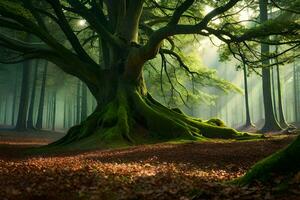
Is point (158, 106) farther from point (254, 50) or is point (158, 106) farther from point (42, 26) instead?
point (42, 26)

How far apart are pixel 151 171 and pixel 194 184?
2.19m

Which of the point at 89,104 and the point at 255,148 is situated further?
the point at 89,104

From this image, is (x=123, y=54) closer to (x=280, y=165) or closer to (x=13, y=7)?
(x=13, y=7)

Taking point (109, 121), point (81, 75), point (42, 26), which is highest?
point (42, 26)

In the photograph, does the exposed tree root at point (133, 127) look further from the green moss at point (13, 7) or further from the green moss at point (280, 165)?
the green moss at point (280, 165)

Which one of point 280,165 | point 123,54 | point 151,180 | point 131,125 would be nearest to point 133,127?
point 131,125

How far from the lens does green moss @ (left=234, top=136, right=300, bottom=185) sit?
5.27m

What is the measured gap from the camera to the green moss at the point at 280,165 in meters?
5.27

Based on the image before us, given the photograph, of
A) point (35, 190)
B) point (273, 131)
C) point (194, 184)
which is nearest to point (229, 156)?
point (194, 184)

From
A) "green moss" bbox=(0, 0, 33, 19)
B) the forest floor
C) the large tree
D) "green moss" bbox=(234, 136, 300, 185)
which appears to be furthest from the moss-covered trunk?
"green moss" bbox=(234, 136, 300, 185)

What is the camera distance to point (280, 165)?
5375 mm

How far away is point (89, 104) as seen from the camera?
6259cm

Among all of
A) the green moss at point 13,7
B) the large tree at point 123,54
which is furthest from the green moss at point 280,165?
the green moss at point 13,7

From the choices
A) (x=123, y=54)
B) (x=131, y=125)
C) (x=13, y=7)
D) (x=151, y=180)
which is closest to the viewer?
(x=151, y=180)
